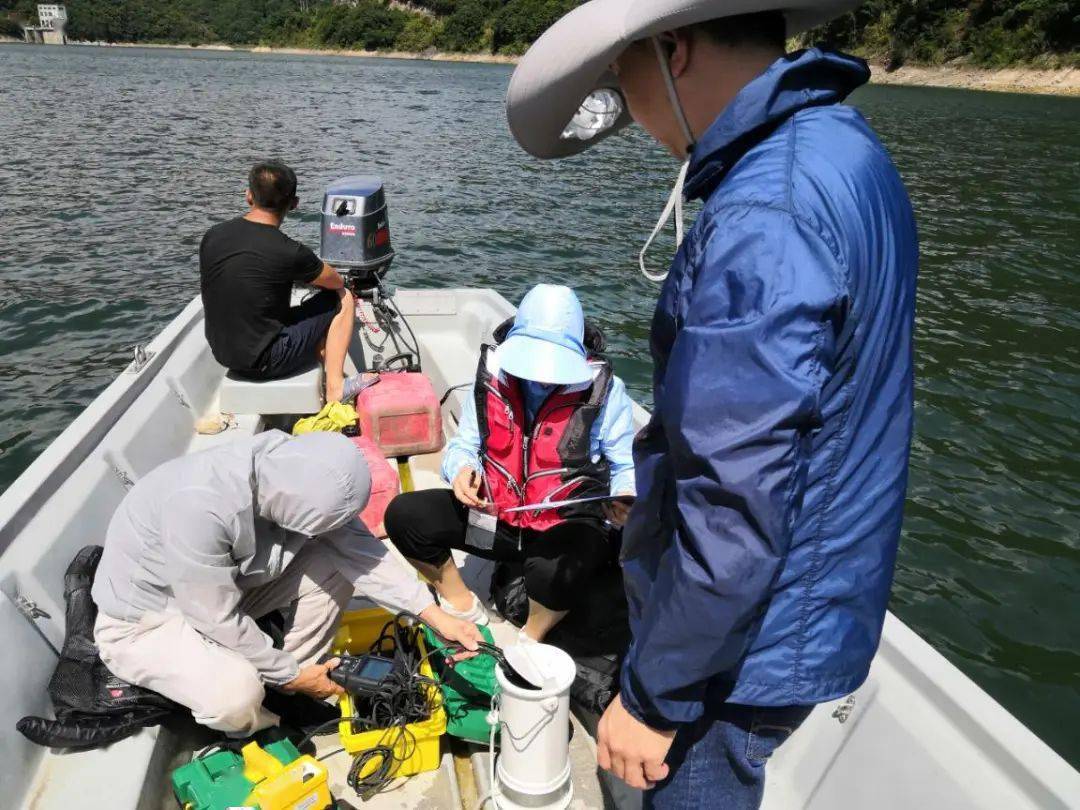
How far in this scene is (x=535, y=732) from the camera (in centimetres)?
193

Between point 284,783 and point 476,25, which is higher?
point 476,25

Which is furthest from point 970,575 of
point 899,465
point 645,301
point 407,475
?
point 645,301

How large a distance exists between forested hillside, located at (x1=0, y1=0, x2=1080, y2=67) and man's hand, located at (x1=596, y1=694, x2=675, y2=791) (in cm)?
481

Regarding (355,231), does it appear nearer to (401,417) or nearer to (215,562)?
(401,417)

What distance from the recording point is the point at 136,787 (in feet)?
6.15

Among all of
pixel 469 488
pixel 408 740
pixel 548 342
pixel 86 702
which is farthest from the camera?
pixel 469 488

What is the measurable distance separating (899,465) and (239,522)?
1.62 m

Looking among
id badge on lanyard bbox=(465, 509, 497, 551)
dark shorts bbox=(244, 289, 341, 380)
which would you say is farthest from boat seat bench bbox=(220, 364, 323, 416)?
id badge on lanyard bbox=(465, 509, 497, 551)

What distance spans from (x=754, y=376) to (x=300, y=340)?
3.55 m

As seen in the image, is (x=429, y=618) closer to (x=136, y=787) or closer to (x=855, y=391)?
(x=136, y=787)

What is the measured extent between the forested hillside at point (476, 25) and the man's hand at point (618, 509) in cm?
378

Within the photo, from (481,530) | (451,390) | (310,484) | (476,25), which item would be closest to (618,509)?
(481,530)

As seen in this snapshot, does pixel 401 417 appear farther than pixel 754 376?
Yes

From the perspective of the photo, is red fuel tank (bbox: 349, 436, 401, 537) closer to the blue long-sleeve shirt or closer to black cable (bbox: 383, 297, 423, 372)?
the blue long-sleeve shirt
